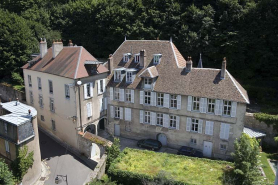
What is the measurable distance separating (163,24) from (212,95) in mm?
23724

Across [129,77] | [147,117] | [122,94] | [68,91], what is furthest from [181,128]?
[68,91]

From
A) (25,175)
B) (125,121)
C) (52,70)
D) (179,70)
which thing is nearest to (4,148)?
(25,175)

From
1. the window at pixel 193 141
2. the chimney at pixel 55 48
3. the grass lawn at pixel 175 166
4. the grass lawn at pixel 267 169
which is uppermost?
the chimney at pixel 55 48

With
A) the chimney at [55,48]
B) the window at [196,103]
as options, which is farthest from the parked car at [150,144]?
the chimney at [55,48]

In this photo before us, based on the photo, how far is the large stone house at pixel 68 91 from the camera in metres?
30.5

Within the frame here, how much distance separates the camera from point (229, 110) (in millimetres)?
27000

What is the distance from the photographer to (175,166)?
76.7 feet

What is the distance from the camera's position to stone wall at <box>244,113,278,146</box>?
3069 cm

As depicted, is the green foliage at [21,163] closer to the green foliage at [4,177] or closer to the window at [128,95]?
the green foliage at [4,177]

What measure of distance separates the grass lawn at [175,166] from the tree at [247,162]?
5.70 feet

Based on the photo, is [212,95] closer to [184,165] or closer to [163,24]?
[184,165]

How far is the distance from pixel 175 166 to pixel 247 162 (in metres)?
6.32

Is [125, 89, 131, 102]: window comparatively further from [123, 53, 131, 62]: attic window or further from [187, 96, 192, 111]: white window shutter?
[187, 96, 192, 111]: white window shutter

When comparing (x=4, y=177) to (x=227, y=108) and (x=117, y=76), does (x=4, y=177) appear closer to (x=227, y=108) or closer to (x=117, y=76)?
(x=117, y=76)
